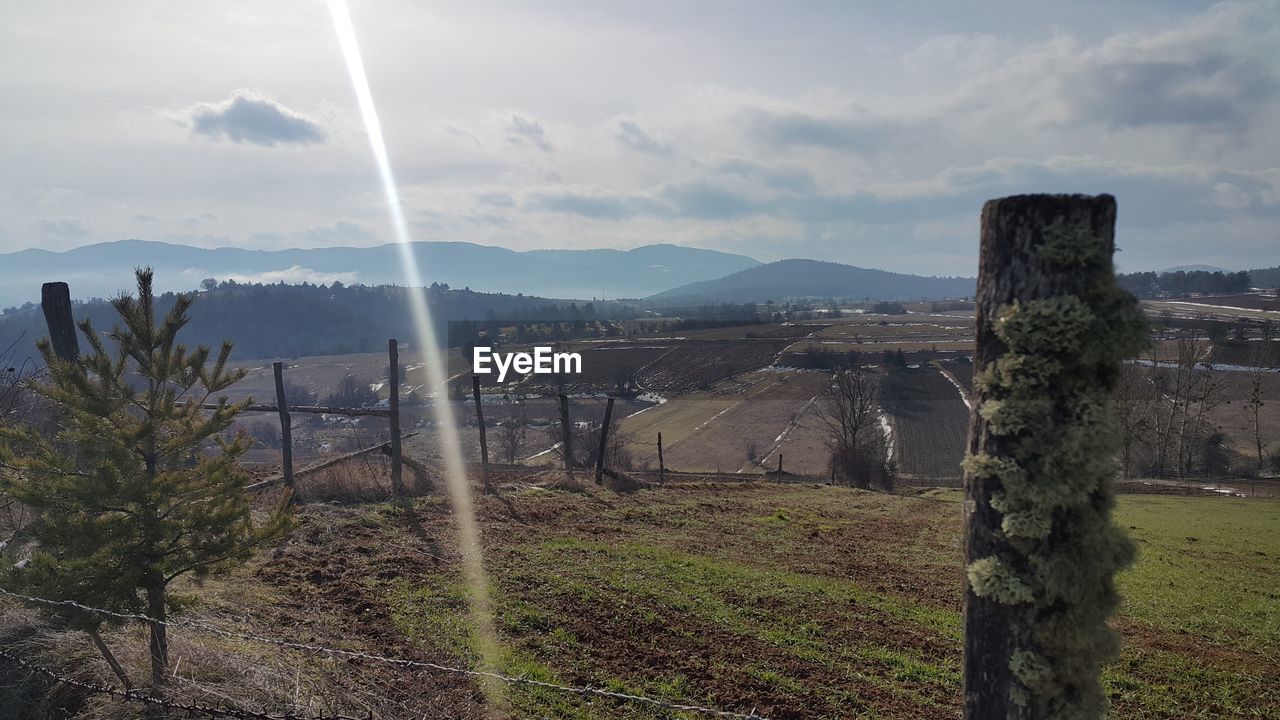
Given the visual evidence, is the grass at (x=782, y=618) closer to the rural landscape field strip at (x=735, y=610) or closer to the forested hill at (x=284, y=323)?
the rural landscape field strip at (x=735, y=610)

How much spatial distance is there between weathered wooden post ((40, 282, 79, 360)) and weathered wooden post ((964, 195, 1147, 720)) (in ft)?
32.4

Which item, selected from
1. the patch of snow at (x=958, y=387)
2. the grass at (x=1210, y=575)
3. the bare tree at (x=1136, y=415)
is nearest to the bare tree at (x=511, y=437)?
the grass at (x=1210, y=575)

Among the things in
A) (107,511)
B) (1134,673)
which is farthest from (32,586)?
(1134,673)

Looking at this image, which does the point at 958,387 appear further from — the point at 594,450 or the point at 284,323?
the point at 284,323

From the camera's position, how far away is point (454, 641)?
27.1 feet

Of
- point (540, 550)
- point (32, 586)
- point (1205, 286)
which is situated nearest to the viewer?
point (32, 586)

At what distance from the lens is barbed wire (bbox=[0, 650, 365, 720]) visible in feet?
16.5

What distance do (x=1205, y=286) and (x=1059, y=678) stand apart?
199931mm

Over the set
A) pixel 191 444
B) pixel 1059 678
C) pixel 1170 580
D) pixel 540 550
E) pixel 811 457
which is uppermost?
pixel 191 444

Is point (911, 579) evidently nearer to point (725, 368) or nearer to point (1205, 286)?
point (725, 368)

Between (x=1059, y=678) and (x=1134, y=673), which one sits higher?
(x=1059, y=678)

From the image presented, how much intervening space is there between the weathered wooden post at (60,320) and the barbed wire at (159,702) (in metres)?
3.74

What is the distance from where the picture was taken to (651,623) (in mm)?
9234

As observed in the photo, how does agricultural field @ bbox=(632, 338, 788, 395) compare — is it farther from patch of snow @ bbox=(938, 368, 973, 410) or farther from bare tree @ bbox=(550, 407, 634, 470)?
bare tree @ bbox=(550, 407, 634, 470)
